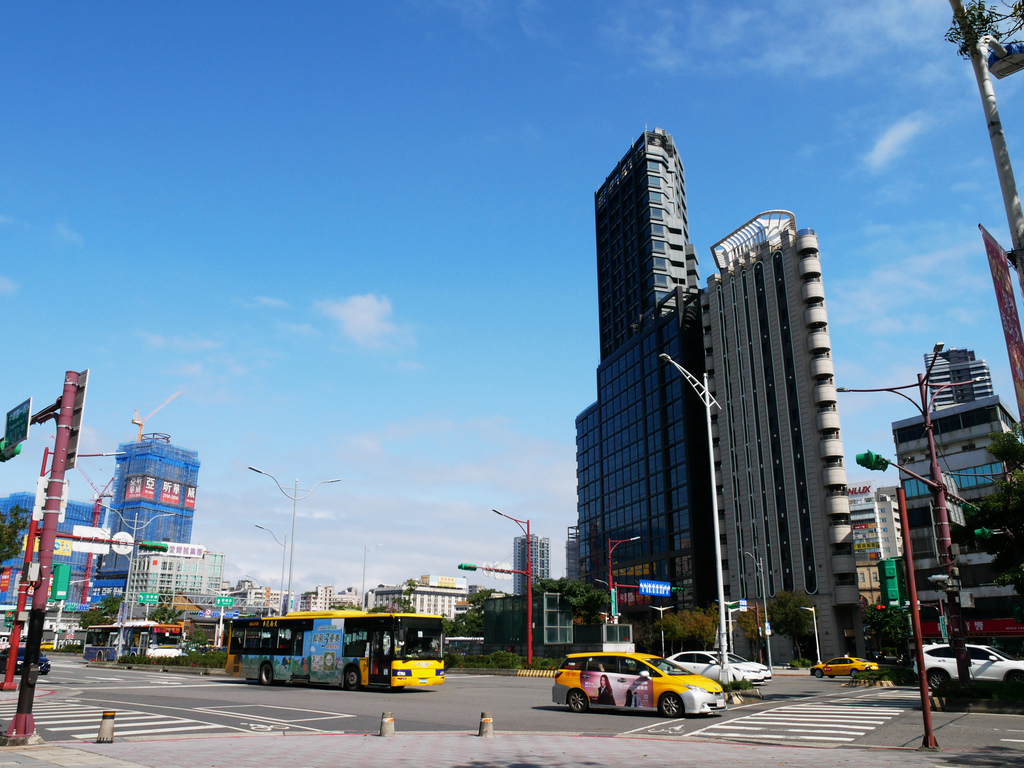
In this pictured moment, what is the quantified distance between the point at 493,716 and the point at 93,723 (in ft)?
31.9

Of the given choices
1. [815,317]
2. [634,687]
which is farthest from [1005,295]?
[815,317]

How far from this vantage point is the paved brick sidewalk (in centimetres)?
1130

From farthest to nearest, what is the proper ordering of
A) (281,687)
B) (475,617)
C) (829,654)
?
(475,617) → (829,654) → (281,687)

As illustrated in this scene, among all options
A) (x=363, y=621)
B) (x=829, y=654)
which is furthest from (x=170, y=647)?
(x=829, y=654)

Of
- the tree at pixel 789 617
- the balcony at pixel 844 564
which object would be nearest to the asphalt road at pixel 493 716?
the tree at pixel 789 617

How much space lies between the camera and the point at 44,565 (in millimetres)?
13516

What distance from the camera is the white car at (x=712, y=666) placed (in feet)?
94.8

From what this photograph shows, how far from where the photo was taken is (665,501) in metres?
98.2

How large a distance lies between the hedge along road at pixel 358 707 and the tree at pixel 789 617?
4209 cm

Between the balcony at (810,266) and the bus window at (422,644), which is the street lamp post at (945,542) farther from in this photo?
the balcony at (810,266)

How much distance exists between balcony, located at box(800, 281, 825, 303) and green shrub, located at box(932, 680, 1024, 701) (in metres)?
65.4

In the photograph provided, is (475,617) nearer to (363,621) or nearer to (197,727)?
(363,621)

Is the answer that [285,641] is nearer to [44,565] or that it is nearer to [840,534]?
[44,565]

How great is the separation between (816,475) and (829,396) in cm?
829
